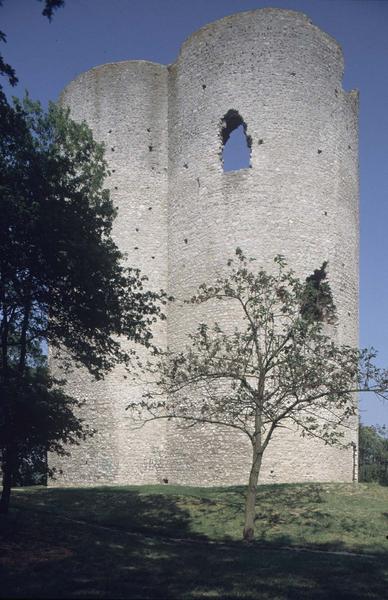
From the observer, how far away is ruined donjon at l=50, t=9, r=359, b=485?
888 inches

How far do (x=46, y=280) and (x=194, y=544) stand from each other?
6.36 m

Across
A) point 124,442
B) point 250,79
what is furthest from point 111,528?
point 250,79

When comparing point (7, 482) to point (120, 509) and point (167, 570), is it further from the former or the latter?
point (167, 570)

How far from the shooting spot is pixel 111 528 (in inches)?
588

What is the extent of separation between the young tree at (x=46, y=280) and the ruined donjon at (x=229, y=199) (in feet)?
23.6

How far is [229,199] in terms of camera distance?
76.3 feet

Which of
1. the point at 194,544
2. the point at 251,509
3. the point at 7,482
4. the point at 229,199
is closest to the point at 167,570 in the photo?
the point at 194,544

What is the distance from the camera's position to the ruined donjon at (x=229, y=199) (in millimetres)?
22547

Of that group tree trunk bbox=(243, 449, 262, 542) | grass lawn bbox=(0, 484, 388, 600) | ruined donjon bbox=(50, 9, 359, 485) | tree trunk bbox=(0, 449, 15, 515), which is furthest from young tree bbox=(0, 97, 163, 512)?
ruined donjon bbox=(50, 9, 359, 485)

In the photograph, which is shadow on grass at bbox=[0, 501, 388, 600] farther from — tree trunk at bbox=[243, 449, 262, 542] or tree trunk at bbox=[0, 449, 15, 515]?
tree trunk at bbox=[0, 449, 15, 515]

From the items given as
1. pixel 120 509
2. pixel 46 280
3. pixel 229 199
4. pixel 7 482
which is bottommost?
pixel 120 509

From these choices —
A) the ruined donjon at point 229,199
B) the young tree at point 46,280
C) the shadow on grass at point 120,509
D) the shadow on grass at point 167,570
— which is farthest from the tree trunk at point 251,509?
the ruined donjon at point 229,199

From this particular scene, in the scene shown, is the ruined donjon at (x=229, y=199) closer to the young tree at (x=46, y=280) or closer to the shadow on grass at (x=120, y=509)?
the shadow on grass at (x=120, y=509)

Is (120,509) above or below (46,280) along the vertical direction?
below
